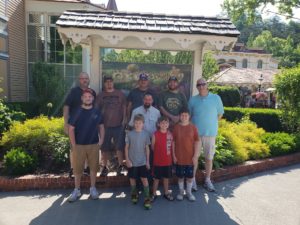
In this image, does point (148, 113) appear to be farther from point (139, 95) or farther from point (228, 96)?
point (228, 96)

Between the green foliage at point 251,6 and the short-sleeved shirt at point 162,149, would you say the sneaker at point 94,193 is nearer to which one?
the short-sleeved shirt at point 162,149

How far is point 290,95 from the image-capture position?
10281 millimetres

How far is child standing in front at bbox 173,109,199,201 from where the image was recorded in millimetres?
5121

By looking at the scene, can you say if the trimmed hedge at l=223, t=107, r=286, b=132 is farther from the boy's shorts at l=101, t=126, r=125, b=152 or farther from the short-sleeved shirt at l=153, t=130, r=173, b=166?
the short-sleeved shirt at l=153, t=130, r=173, b=166

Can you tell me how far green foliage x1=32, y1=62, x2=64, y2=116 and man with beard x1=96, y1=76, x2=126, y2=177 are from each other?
863cm

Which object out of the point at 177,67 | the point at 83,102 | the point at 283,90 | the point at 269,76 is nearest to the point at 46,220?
the point at 83,102

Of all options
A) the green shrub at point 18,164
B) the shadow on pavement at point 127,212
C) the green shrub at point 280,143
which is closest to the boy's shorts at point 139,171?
the shadow on pavement at point 127,212

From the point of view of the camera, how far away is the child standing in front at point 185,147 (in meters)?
5.12

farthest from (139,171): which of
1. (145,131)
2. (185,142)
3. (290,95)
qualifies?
(290,95)

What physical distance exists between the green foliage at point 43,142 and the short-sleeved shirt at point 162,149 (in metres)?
2.02

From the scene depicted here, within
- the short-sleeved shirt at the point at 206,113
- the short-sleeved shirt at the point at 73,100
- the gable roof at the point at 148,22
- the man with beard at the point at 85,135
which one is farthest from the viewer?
the gable roof at the point at 148,22

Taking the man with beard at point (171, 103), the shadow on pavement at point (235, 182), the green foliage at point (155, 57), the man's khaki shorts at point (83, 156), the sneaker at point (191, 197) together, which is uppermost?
the green foliage at point (155, 57)

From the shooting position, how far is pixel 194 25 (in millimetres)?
6230

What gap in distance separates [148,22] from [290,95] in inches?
247
